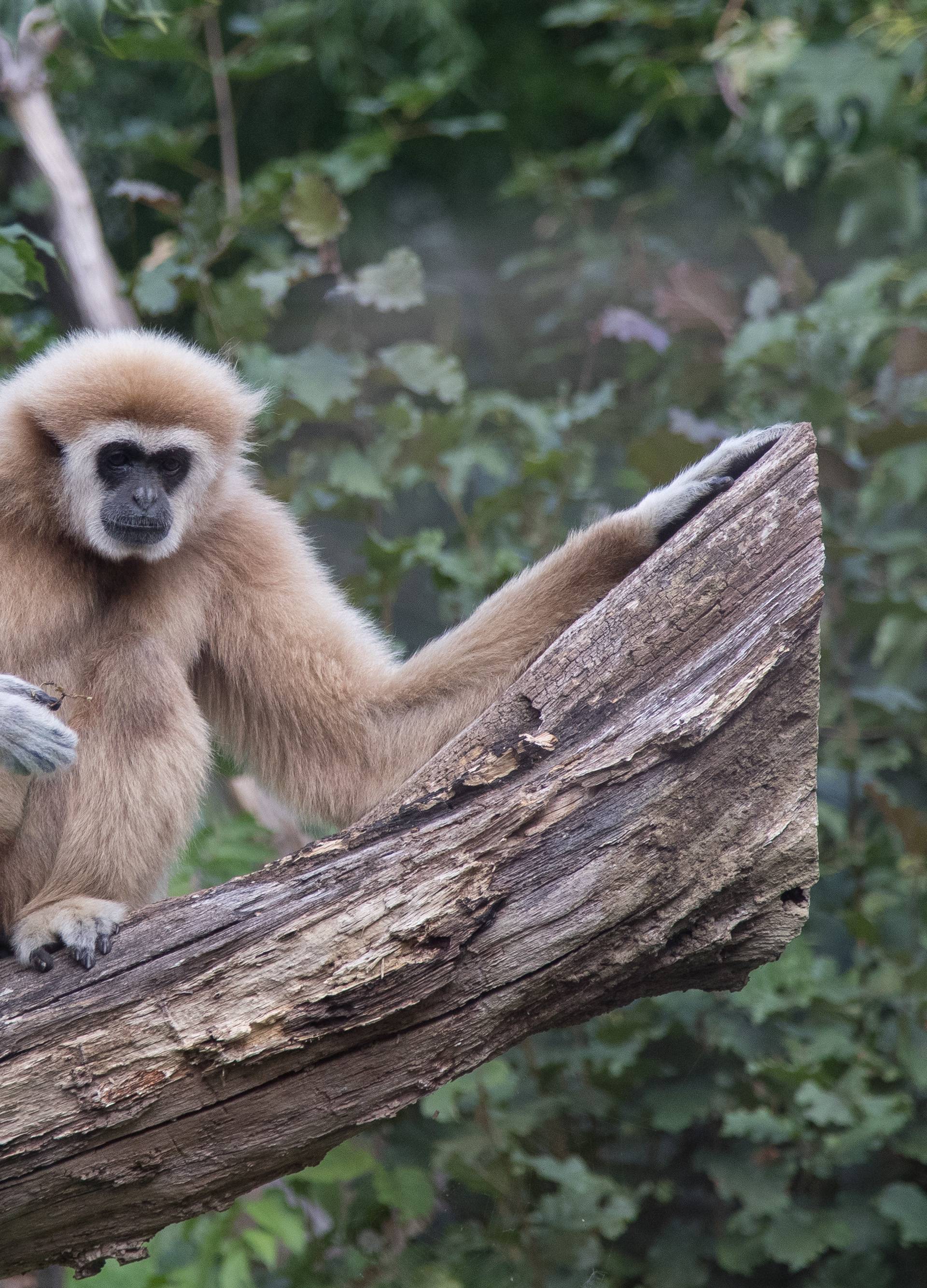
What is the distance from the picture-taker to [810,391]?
393 cm

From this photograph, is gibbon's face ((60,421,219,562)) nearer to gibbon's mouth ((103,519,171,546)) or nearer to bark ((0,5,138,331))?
gibbon's mouth ((103,519,171,546))

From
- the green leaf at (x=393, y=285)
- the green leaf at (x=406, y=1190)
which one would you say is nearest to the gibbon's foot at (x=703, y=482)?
the green leaf at (x=393, y=285)

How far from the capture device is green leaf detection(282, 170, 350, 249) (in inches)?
153

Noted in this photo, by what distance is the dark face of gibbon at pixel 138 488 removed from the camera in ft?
8.59

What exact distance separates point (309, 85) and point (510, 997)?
544 cm

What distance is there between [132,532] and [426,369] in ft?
5.25

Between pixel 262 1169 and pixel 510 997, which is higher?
pixel 510 997

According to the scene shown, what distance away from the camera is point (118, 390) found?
2719 millimetres

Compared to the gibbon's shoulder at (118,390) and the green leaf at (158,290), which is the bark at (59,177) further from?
the gibbon's shoulder at (118,390)

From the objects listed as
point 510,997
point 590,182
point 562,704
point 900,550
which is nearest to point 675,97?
point 590,182

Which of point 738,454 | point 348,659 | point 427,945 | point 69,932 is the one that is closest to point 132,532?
point 348,659

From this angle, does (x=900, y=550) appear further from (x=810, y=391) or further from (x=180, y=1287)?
(x=180, y=1287)

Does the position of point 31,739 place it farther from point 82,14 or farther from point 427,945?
point 82,14

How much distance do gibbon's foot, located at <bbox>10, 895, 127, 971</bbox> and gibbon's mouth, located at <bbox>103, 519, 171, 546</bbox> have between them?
0.77m
